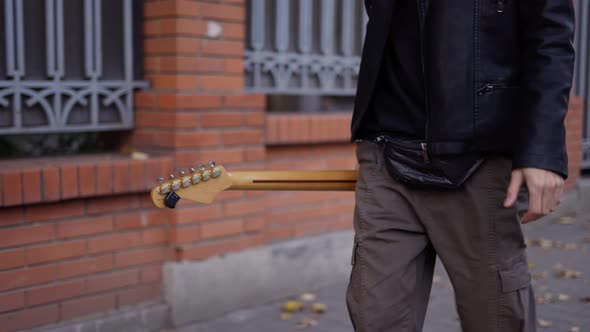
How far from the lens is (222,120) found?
15.0ft

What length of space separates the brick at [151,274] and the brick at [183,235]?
0.16m

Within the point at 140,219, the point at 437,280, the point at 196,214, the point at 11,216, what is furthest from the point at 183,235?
the point at 437,280

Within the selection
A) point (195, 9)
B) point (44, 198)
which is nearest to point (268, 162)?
point (195, 9)

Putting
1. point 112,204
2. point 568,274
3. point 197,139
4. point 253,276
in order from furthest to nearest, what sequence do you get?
point 568,274 < point 253,276 < point 197,139 < point 112,204

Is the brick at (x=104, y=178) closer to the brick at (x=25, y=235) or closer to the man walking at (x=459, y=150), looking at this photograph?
the brick at (x=25, y=235)

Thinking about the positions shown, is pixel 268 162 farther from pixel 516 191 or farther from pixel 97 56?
pixel 516 191

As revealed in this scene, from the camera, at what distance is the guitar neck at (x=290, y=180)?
279 centimetres

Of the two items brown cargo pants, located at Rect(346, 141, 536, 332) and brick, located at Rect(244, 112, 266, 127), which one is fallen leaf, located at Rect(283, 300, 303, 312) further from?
brown cargo pants, located at Rect(346, 141, 536, 332)

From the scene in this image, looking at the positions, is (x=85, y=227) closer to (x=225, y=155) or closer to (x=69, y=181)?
(x=69, y=181)

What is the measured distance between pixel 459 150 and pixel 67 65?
7.94ft

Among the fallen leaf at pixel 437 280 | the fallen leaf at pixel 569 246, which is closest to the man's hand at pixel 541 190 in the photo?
the fallen leaf at pixel 437 280

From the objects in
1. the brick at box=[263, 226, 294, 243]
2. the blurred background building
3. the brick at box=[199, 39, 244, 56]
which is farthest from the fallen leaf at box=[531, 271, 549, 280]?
the brick at box=[199, 39, 244, 56]

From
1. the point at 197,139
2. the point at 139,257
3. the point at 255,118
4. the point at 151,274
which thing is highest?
the point at 255,118

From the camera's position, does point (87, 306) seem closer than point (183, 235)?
Yes
